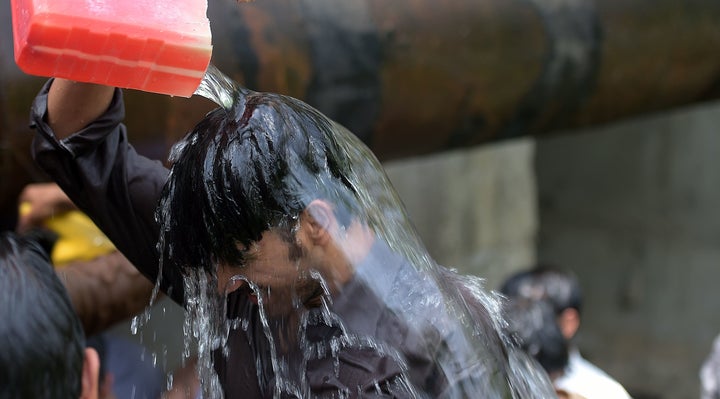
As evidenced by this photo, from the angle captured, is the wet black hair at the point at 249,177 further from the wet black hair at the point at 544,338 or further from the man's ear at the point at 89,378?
the wet black hair at the point at 544,338

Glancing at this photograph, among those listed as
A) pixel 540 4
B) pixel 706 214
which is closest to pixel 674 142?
pixel 706 214

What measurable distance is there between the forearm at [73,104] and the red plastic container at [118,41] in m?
0.23

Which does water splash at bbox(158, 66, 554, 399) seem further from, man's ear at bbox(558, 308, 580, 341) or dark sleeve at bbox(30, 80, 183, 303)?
man's ear at bbox(558, 308, 580, 341)

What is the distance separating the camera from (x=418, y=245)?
4.32 ft

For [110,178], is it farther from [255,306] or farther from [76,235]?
[76,235]

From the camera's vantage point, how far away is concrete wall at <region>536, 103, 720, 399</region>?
5.57m

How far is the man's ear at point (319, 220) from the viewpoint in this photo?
3.92ft

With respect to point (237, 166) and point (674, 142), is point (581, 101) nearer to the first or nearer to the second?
point (237, 166)

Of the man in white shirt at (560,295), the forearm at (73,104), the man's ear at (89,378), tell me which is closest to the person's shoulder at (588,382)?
the man in white shirt at (560,295)

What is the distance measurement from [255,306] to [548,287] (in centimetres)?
198

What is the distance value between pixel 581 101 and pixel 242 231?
2.13 metres

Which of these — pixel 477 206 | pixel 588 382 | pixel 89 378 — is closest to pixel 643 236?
pixel 477 206

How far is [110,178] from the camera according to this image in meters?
1.44

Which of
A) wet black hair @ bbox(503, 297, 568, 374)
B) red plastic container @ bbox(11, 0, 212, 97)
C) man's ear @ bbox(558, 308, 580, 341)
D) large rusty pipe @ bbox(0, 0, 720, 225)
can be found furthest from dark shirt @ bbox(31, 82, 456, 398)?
man's ear @ bbox(558, 308, 580, 341)
